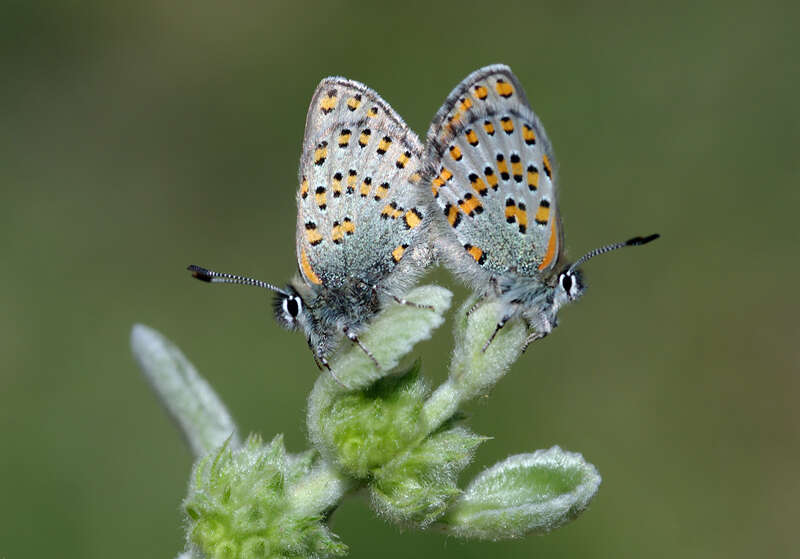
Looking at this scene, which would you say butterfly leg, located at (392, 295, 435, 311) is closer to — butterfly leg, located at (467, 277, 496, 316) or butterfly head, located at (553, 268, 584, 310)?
butterfly leg, located at (467, 277, 496, 316)

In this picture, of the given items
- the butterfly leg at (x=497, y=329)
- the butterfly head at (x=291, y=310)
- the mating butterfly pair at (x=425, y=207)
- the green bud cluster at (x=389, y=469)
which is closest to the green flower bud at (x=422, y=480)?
the green bud cluster at (x=389, y=469)

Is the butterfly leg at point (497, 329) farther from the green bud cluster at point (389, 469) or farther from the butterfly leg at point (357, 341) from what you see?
the butterfly leg at point (357, 341)

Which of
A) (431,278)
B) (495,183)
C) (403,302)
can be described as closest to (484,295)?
(495,183)

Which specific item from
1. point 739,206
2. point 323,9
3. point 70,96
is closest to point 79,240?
point 70,96

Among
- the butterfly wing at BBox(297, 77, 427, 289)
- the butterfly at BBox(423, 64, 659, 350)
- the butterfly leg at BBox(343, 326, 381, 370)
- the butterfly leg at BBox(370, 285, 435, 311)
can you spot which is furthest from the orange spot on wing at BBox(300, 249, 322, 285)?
the butterfly at BBox(423, 64, 659, 350)

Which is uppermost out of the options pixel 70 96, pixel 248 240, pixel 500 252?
pixel 70 96

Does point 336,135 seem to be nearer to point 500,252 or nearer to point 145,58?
point 500,252
